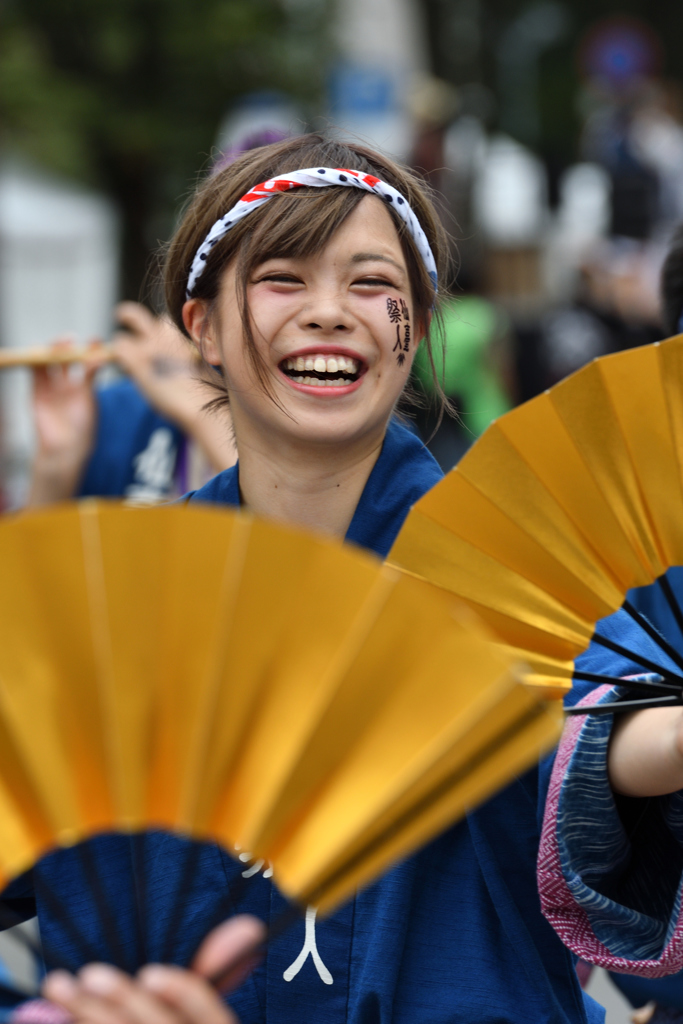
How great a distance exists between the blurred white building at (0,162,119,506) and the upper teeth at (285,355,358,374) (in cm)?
753

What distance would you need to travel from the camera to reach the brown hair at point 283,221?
144 cm

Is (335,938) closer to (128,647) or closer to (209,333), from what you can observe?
(128,647)

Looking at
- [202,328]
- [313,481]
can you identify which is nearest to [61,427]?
[202,328]

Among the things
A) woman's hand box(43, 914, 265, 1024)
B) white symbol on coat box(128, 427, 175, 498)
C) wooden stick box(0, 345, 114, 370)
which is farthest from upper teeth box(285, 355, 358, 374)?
wooden stick box(0, 345, 114, 370)

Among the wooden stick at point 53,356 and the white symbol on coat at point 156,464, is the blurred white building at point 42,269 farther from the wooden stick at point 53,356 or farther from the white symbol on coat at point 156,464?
the white symbol on coat at point 156,464

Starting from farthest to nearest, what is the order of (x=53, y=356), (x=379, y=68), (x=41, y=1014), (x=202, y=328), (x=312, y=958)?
1. (x=379, y=68)
2. (x=53, y=356)
3. (x=202, y=328)
4. (x=312, y=958)
5. (x=41, y=1014)

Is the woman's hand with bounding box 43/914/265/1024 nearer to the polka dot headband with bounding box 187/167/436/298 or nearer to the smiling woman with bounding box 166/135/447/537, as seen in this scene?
the smiling woman with bounding box 166/135/447/537

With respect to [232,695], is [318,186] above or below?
above

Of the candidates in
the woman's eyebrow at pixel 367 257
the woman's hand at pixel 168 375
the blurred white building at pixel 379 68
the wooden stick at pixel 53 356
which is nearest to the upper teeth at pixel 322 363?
the woman's eyebrow at pixel 367 257

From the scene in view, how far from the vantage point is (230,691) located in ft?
3.26

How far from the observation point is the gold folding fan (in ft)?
3.16

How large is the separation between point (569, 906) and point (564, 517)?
397 millimetres

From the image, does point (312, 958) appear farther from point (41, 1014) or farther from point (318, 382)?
point (318, 382)

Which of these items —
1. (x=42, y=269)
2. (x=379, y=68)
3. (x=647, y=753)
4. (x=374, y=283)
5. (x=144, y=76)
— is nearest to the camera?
(x=647, y=753)
